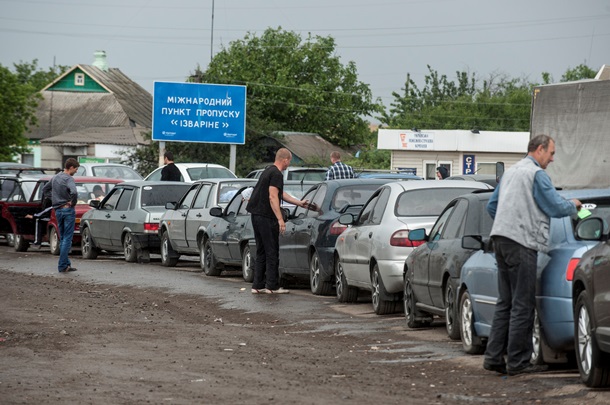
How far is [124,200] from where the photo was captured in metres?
26.5

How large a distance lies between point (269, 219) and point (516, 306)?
344 inches

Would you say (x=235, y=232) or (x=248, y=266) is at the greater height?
(x=235, y=232)

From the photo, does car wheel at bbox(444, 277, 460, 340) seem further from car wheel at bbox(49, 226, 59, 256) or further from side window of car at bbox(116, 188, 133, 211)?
car wheel at bbox(49, 226, 59, 256)

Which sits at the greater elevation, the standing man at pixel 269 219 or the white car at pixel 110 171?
the white car at pixel 110 171

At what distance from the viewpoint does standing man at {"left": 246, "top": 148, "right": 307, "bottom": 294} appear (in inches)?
712

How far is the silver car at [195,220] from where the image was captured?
2334cm

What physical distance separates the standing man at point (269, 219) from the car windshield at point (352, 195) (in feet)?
2.04

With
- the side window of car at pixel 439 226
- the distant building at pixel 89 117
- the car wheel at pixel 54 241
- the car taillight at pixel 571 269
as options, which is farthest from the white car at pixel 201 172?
the distant building at pixel 89 117

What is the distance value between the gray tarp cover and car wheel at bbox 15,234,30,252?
44.5ft

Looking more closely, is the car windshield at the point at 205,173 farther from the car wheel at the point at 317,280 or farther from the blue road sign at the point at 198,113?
Answer: the car wheel at the point at 317,280

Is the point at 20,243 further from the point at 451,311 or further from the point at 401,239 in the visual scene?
the point at 451,311

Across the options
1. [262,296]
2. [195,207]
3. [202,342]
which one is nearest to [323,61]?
[195,207]

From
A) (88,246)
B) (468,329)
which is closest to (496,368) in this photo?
(468,329)

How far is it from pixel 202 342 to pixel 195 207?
12.4 metres
